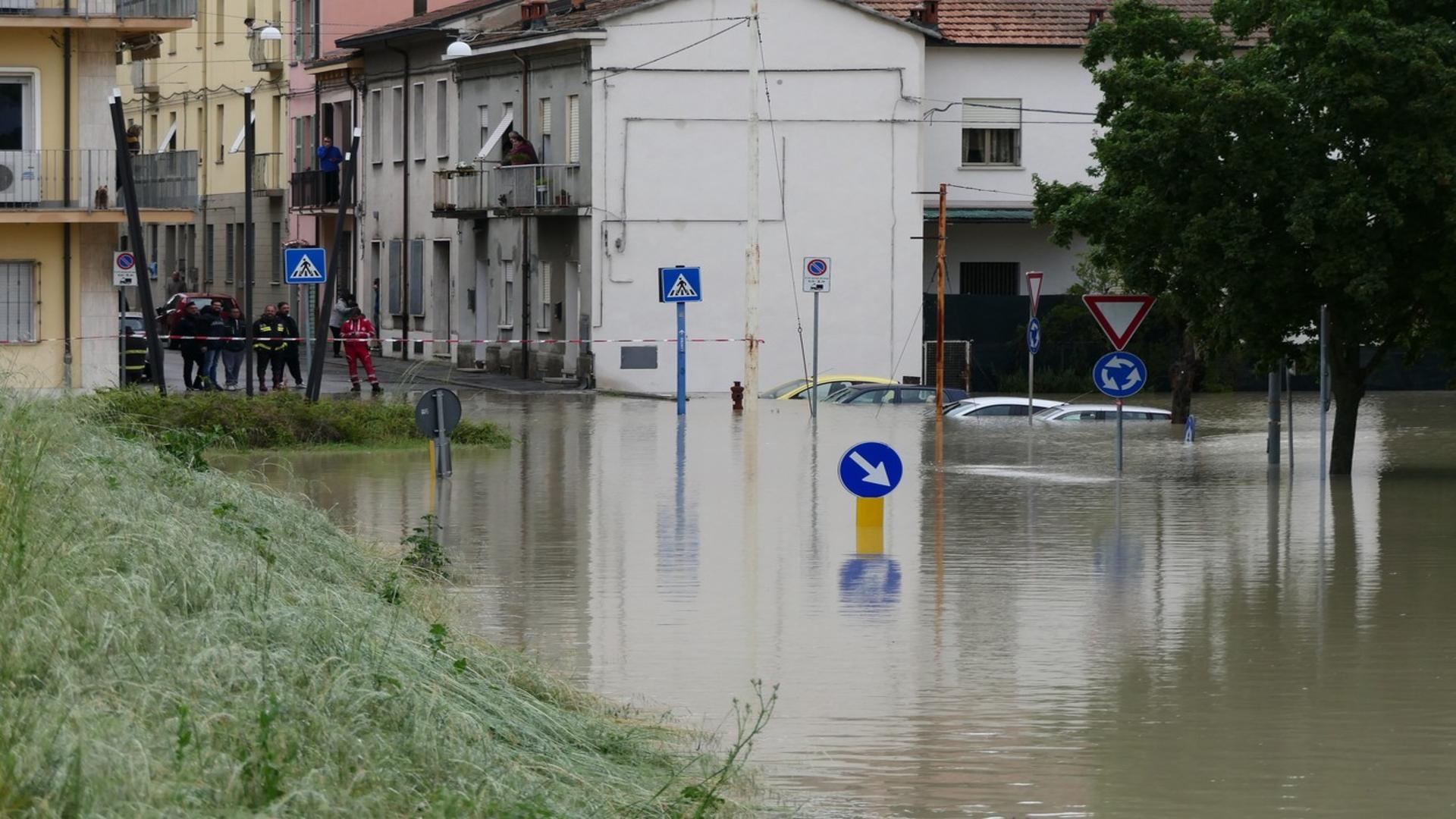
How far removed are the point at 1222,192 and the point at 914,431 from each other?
32.3ft

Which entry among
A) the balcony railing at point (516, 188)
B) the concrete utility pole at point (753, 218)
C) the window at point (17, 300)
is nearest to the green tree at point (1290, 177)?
the concrete utility pole at point (753, 218)

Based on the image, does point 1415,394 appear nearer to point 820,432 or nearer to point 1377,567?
point 820,432

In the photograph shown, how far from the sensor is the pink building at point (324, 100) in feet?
199

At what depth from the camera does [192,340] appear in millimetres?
40594

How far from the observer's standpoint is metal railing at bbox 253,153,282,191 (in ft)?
220

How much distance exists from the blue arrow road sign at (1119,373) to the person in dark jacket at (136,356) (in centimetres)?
2021

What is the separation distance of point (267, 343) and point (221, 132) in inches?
1252

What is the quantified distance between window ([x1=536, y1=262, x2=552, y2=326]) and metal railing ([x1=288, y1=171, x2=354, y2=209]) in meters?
10.8

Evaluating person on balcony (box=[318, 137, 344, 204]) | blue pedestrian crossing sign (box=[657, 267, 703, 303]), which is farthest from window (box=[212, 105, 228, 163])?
blue pedestrian crossing sign (box=[657, 267, 703, 303])

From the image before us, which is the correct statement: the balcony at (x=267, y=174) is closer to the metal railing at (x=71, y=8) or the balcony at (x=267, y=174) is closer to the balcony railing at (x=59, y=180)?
the balcony railing at (x=59, y=180)

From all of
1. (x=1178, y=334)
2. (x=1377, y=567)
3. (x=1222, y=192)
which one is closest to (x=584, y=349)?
(x=1178, y=334)

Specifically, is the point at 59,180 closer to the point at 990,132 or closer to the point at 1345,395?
the point at 990,132

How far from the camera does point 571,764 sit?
8641 mm

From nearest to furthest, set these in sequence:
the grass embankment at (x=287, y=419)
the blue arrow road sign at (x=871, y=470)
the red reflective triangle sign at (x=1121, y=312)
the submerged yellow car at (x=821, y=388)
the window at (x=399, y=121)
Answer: the blue arrow road sign at (x=871, y=470) < the red reflective triangle sign at (x=1121, y=312) < the grass embankment at (x=287, y=419) < the submerged yellow car at (x=821, y=388) < the window at (x=399, y=121)
